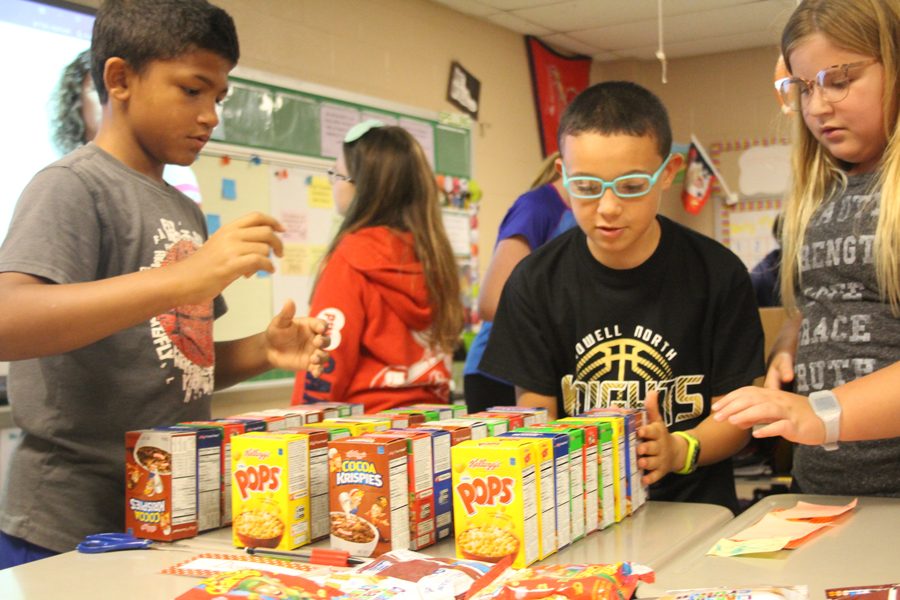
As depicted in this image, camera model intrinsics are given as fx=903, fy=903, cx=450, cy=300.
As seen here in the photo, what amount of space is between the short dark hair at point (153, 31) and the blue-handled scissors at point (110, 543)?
0.76 m

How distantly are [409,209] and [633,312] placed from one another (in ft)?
3.01

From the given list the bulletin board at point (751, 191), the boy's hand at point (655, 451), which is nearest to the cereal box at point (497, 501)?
the boy's hand at point (655, 451)

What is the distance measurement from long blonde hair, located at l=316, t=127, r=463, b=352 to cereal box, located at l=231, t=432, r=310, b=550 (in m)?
1.06

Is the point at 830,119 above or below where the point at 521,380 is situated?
above

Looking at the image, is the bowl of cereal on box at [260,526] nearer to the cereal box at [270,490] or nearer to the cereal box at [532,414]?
the cereal box at [270,490]

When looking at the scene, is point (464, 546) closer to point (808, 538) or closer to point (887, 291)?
point (808, 538)

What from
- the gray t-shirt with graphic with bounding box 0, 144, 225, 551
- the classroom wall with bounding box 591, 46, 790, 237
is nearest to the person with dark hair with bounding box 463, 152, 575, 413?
the gray t-shirt with graphic with bounding box 0, 144, 225, 551

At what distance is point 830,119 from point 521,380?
69cm

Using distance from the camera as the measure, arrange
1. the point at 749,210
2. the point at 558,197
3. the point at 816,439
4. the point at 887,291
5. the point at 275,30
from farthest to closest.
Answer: the point at 749,210, the point at 275,30, the point at 558,197, the point at 887,291, the point at 816,439

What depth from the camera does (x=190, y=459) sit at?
4.46ft

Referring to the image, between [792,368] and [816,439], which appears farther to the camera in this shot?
[792,368]

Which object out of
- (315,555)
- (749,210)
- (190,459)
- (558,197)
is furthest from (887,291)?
(749,210)

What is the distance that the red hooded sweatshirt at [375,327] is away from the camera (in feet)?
7.16

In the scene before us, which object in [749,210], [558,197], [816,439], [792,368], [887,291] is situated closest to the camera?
[816,439]
